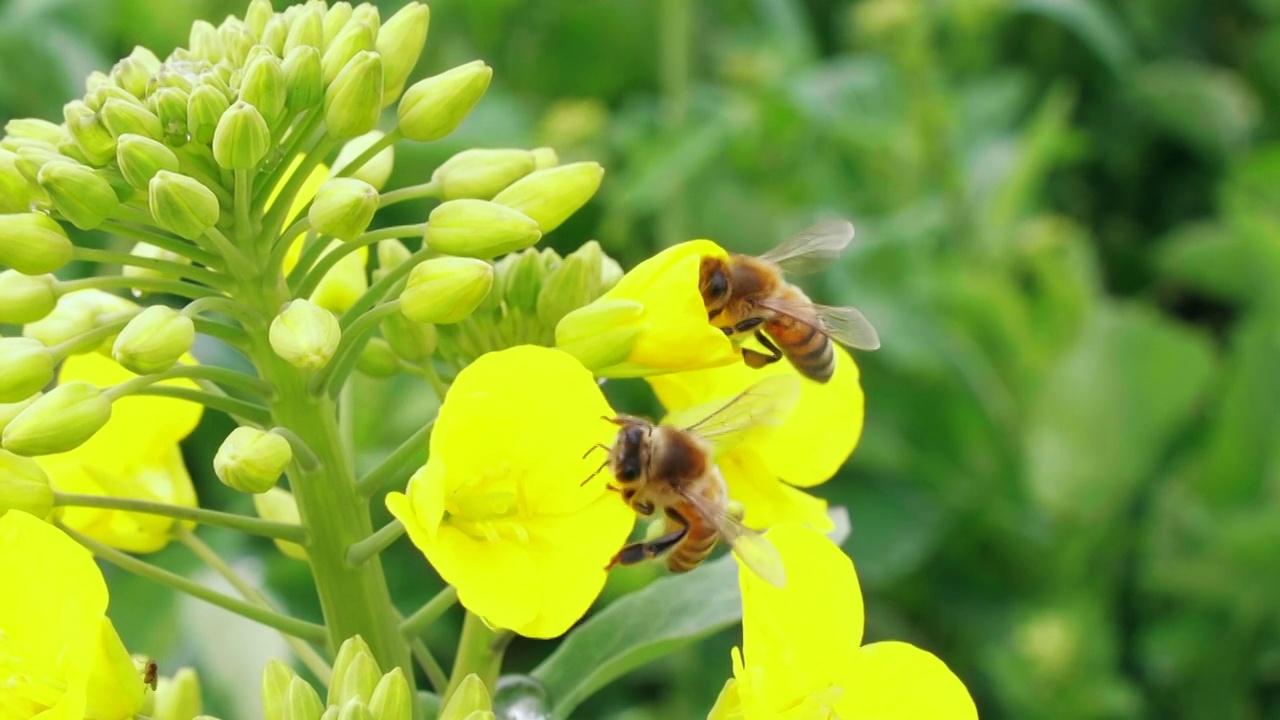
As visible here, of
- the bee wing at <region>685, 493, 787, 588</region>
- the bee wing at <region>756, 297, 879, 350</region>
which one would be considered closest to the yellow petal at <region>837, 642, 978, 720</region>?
the bee wing at <region>685, 493, 787, 588</region>

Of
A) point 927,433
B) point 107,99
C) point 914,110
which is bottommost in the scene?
point 927,433

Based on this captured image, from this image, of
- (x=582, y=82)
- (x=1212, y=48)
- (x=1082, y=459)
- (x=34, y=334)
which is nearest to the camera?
(x=34, y=334)

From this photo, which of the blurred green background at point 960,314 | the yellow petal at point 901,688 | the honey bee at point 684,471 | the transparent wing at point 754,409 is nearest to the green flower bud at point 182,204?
the honey bee at point 684,471

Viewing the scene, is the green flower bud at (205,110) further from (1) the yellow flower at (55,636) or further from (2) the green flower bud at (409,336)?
(1) the yellow flower at (55,636)

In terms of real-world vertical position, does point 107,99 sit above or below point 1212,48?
above

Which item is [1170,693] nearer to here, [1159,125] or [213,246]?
[1159,125]

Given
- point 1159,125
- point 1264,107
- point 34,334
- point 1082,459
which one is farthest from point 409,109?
point 1264,107

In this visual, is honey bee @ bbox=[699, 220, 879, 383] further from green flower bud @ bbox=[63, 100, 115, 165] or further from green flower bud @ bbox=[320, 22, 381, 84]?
green flower bud @ bbox=[63, 100, 115, 165]
